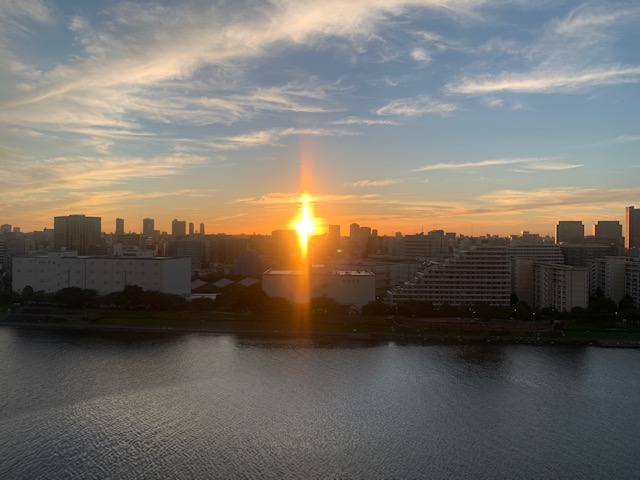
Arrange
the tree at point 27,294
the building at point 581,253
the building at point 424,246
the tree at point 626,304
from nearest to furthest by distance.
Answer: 1. the tree at point 626,304
2. the tree at point 27,294
3. the building at point 581,253
4. the building at point 424,246

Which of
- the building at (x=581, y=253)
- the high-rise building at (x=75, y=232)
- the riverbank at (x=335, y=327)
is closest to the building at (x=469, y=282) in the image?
the riverbank at (x=335, y=327)

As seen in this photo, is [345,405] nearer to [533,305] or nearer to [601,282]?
[533,305]

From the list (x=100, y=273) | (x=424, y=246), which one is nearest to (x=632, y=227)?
(x=424, y=246)

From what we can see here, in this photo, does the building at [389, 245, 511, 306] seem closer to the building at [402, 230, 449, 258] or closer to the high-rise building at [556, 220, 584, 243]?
the building at [402, 230, 449, 258]

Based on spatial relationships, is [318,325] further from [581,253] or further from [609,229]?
[609,229]

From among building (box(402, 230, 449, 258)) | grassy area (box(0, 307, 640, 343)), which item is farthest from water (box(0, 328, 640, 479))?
building (box(402, 230, 449, 258))

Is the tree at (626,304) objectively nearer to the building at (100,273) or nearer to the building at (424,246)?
the building at (424,246)
